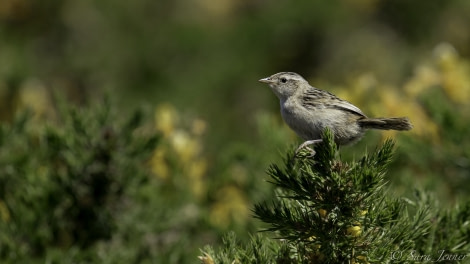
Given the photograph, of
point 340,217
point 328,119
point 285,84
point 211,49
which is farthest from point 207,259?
point 211,49

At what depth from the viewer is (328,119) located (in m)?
2.83

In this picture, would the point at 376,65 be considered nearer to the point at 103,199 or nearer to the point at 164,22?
the point at 164,22

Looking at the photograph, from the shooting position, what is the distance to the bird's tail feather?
8.48 feet

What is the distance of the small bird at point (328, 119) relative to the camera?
9.03ft

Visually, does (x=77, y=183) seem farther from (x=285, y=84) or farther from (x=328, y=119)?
(x=285, y=84)

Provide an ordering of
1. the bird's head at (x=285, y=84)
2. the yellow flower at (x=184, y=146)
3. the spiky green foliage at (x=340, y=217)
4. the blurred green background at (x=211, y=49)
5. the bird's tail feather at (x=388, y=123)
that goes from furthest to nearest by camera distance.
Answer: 1. the blurred green background at (x=211, y=49)
2. the yellow flower at (x=184, y=146)
3. the bird's head at (x=285, y=84)
4. the bird's tail feather at (x=388, y=123)
5. the spiky green foliage at (x=340, y=217)

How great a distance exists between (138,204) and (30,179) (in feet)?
1.61

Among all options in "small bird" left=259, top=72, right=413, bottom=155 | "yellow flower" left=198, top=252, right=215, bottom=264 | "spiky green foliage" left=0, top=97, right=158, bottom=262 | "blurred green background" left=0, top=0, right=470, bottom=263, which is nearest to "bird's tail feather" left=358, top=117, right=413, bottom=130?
"small bird" left=259, top=72, right=413, bottom=155

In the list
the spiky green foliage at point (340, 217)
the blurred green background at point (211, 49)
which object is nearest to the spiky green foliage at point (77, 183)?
the spiky green foliage at point (340, 217)

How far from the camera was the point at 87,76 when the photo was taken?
7.21 meters

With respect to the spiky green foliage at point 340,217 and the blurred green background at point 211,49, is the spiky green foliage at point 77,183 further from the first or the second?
the blurred green background at point 211,49

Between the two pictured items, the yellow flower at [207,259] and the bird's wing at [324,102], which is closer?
the yellow flower at [207,259]

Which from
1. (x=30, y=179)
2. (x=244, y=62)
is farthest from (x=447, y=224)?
(x=244, y=62)

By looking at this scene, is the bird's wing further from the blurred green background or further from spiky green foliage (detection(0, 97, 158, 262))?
the blurred green background
